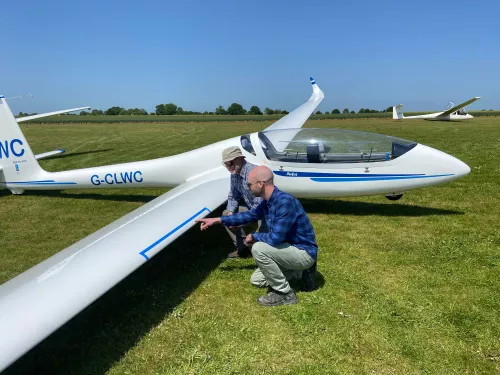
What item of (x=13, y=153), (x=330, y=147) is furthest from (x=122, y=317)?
(x=13, y=153)

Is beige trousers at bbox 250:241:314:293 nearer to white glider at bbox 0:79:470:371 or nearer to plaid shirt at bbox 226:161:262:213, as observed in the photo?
plaid shirt at bbox 226:161:262:213

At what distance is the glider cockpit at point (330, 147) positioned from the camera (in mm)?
6738

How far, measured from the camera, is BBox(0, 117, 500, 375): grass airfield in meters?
3.29

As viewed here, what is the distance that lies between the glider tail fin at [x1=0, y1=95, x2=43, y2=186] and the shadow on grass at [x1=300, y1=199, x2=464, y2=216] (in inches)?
263

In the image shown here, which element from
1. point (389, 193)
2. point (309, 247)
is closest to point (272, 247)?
point (309, 247)

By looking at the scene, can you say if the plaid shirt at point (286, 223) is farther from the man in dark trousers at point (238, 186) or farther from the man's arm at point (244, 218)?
the man in dark trousers at point (238, 186)

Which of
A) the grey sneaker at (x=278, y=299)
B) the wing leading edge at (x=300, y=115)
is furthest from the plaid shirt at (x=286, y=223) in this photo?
the wing leading edge at (x=300, y=115)

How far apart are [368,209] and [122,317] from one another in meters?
5.35

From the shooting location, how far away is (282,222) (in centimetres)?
378

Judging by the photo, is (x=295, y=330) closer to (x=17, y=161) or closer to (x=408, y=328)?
(x=408, y=328)

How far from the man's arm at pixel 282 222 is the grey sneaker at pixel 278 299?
71 cm

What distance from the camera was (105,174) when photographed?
324 inches

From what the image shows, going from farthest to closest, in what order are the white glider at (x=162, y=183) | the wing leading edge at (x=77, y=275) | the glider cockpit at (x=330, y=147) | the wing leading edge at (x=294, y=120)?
1. the wing leading edge at (x=294, y=120)
2. the glider cockpit at (x=330, y=147)
3. the white glider at (x=162, y=183)
4. the wing leading edge at (x=77, y=275)

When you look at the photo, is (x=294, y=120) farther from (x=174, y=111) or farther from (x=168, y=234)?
(x=174, y=111)
